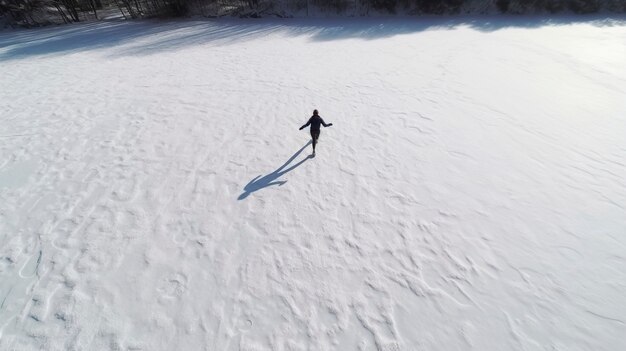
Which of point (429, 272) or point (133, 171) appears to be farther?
point (133, 171)

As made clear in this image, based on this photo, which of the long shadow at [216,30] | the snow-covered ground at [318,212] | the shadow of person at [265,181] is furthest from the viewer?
the long shadow at [216,30]

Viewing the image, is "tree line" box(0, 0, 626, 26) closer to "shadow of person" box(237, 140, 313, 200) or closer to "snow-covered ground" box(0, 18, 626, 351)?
"snow-covered ground" box(0, 18, 626, 351)

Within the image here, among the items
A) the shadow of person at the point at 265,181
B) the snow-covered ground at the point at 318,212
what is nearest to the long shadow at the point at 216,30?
the snow-covered ground at the point at 318,212

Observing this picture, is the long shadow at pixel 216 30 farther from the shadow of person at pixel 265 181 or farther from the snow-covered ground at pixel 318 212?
the shadow of person at pixel 265 181

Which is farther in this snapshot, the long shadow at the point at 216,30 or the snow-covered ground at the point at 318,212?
the long shadow at the point at 216,30

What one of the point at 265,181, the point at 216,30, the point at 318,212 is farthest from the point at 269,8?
the point at 318,212

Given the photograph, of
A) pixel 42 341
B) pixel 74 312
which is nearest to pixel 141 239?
pixel 74 312

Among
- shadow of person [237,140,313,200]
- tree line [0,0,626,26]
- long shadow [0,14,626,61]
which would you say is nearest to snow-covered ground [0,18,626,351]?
shadow of person [237,140,313,200]

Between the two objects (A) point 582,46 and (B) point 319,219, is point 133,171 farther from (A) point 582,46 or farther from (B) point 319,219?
(A) point 582,46
